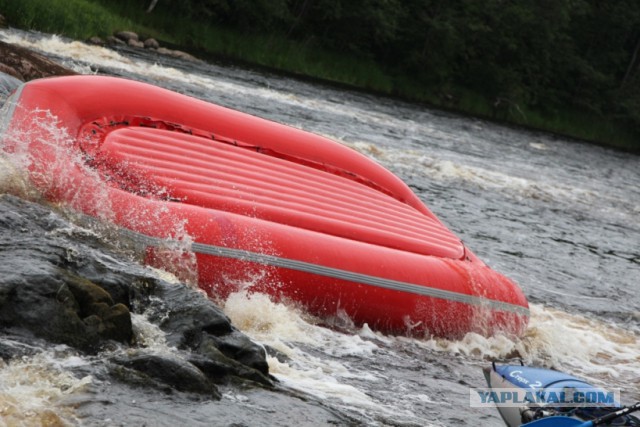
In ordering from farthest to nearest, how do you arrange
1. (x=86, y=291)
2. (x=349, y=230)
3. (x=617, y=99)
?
(x=617, y=99) < (x=349, y=230) < (x=86, y=291)

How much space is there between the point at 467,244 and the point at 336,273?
351 cm

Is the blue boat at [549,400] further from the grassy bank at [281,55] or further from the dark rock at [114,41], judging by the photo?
the dark rock at [114,41]

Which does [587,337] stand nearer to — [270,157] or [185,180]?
[270,157]

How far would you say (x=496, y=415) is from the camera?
173 inches

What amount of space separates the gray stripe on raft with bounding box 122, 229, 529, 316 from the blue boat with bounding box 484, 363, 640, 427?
106 centimetres

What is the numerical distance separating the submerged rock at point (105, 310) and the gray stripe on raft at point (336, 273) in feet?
1.60

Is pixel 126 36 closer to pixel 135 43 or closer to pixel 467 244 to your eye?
pixel 135 43

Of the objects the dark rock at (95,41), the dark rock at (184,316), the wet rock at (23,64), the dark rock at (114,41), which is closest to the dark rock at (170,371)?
the dark rock at (184,316)

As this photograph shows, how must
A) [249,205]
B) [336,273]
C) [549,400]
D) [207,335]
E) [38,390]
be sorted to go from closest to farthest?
[38,390]
[207,335]
[549,400]
[336,273]
[249,205]

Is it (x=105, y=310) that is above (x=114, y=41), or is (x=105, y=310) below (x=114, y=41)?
above

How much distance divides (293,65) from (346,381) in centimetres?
2008

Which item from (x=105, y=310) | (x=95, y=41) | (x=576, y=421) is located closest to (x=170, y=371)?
(x=105, y=310)

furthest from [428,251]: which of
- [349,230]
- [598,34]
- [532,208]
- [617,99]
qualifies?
[598,34]

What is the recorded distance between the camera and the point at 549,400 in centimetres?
374
